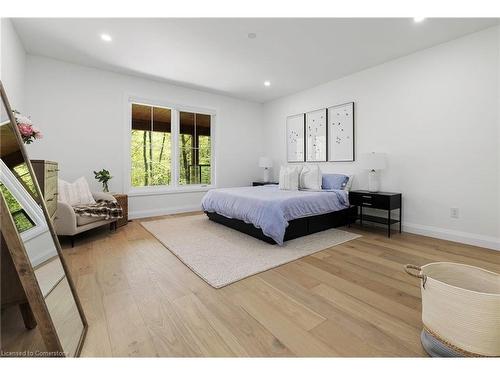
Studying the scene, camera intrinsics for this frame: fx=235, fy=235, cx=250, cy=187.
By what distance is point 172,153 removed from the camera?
15.9 feet

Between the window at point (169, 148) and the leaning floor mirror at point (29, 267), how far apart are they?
10.3 feet

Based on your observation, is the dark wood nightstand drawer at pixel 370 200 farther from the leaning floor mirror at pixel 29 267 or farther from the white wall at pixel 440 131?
the leaning floor mirror at pixel 29 267

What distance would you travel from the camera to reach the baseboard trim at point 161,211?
14.4 ft

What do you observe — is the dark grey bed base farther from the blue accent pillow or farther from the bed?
the blue accent pillow

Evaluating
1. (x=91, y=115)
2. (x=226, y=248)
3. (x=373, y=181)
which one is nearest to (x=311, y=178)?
(x=373, y=181)

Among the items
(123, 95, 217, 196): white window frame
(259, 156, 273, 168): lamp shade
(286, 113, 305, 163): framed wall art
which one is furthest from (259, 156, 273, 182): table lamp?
(123, 95, 217, 196): white window frame

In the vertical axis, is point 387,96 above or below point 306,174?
above

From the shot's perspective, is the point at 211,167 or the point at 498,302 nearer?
the point at 498,302

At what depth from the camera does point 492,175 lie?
275cm

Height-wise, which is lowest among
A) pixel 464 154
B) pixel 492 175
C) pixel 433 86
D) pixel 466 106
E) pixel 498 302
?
pixel 498 302

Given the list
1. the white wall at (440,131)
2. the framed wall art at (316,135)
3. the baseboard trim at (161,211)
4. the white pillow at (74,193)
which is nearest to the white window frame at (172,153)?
the baseboard trim at (161,211)

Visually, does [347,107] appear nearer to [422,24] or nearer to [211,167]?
[422,24]

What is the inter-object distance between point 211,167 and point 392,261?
399cm
